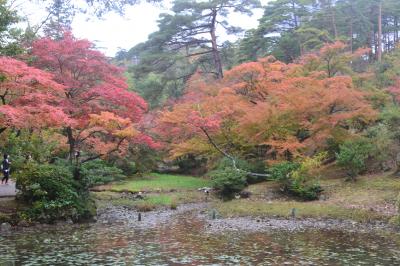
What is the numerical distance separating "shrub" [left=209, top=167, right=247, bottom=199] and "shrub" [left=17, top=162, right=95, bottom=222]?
27.7ft

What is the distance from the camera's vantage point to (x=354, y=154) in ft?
74.2

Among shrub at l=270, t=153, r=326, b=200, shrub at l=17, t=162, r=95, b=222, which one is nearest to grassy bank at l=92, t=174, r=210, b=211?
shrub at l=17, t=162, r=95, b=222

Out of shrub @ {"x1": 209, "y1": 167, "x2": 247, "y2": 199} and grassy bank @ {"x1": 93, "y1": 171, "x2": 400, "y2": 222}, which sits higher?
shrub @ {"x1": 209, "y1": 167, "x2": 247, "y2": 199}

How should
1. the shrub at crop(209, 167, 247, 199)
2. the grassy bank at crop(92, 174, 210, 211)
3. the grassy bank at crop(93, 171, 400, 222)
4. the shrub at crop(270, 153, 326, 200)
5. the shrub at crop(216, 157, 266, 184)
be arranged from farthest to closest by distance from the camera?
1. the shrub at crop(216, 157, 266, 184)
2. the shrub at crop(209, 167, 247, 199)
3. the grassy bank at crop(92, 174, 210, 211)
4. the shrub at crop(270, 153, 326, 200)
5. the grassy bank at crop(93, 171, 400, 222)

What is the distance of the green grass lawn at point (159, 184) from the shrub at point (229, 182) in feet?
9.99

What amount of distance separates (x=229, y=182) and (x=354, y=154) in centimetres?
695

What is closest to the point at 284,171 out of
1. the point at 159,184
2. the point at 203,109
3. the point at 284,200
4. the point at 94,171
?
the point at 284,200

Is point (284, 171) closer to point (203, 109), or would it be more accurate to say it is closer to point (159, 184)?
point (203, 109)

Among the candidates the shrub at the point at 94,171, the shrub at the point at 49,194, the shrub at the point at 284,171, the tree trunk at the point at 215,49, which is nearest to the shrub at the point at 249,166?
the shrub at the point at 284,171

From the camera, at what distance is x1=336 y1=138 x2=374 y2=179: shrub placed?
2259 cm

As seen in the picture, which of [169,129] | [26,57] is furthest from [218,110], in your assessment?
[26,57]

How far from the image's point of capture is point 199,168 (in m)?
36.4

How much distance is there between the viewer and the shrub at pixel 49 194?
55.8 feet

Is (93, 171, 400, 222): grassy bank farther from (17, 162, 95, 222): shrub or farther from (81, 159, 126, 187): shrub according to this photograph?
(17, 162, 95, 222): shrub
